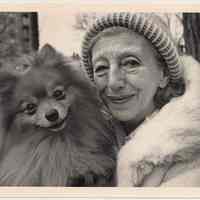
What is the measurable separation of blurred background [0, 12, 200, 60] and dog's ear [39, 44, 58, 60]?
0.01 m

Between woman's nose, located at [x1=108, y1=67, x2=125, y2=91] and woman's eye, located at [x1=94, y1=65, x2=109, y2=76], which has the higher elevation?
woman's eye, located at [x1=94, y1=65, x2=109, y2=76]

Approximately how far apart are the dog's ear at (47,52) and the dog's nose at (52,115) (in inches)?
5.3

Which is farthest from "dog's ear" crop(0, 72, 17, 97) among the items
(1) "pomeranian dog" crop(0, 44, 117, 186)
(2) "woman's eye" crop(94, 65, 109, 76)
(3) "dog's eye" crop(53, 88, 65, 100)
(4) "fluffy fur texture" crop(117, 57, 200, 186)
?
(4) "fluffy fur texture" crop(117, 57, 200, 186)

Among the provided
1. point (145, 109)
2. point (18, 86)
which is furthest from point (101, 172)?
point (18, 86)

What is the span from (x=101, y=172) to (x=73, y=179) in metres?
0.07

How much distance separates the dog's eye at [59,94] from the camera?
1.13 metres

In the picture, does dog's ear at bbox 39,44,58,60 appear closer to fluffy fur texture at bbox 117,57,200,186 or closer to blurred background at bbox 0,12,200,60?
blurred background at bbox 0,12,200,60

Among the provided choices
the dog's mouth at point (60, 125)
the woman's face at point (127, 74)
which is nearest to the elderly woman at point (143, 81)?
the woman's face at point (127, 74)

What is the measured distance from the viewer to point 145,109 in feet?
3.75

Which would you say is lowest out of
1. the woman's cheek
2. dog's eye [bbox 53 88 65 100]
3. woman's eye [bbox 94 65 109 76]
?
dog's eye [bbox 53 88 65 100]

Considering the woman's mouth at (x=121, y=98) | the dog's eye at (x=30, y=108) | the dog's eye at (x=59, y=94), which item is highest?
the dog's eye at (x=59, y=94)

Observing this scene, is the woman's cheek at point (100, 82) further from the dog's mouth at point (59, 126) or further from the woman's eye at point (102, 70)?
the dog's mouth at point (59, 126)

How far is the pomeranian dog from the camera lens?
3.63ft

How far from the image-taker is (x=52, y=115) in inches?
44.1
